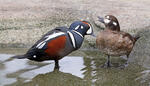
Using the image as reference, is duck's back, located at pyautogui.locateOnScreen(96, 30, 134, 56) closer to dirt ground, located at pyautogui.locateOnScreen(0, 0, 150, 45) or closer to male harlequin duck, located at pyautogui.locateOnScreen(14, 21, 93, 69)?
male harlequin duck, located at pyautogui.locateOnScreen(14, 21, 93, 69)

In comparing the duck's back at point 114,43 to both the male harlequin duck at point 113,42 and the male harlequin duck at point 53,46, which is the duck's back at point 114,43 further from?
the male harlequin duck at point 53,46

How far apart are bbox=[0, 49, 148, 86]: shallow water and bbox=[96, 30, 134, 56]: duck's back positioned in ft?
0.89

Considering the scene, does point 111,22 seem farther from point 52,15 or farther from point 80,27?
point 52,15

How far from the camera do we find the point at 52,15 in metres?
5.88

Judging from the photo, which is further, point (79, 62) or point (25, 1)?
point (25, 1)

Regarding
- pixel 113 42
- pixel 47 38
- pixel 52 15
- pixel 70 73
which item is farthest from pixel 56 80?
pixel 52 15

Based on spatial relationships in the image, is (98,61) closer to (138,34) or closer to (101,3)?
(138,34)

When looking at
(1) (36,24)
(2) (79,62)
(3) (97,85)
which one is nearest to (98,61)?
(2) (79,62)

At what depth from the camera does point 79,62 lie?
4.72m

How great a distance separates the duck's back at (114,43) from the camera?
439 centimetres

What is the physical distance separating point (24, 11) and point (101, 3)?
173 centimetres

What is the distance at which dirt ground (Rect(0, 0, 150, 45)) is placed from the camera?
539 centimetres

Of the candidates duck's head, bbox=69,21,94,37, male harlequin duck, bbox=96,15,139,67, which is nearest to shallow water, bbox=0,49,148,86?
male harlequin duck, bbox=96,15,139,67

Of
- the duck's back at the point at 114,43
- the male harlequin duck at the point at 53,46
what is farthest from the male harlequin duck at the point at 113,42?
the male harlequin duck at the point at 53,46
